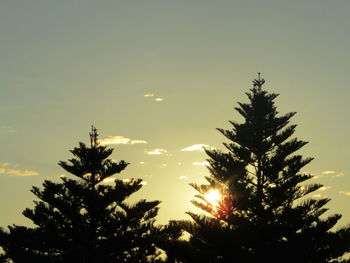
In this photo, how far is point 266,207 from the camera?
18.7 m

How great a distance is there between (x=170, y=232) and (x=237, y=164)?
4661 millimetres

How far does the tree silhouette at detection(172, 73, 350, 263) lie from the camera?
15.1m

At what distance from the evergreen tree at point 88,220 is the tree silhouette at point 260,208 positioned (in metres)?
4.59

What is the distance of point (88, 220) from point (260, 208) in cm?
822

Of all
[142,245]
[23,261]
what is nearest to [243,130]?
[142,245]

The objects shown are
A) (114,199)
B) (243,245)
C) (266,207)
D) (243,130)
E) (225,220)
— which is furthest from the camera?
(114,199)

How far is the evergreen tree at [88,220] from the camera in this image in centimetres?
2144

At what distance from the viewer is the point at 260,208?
18219 mm

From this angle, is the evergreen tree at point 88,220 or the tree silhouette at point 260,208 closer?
the tree silhouette at point 260,208

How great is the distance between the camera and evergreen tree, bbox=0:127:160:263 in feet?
70.3

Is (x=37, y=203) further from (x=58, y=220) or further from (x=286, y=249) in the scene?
(x=286, y=249)

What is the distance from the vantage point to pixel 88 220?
21656 mm

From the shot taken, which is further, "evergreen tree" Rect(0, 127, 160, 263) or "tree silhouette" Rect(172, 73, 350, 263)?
"evergreen tree" Rect(0, 127, 160, 263)

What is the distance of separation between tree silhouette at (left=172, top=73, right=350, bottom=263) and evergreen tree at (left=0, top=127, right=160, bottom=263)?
15.1 feet
